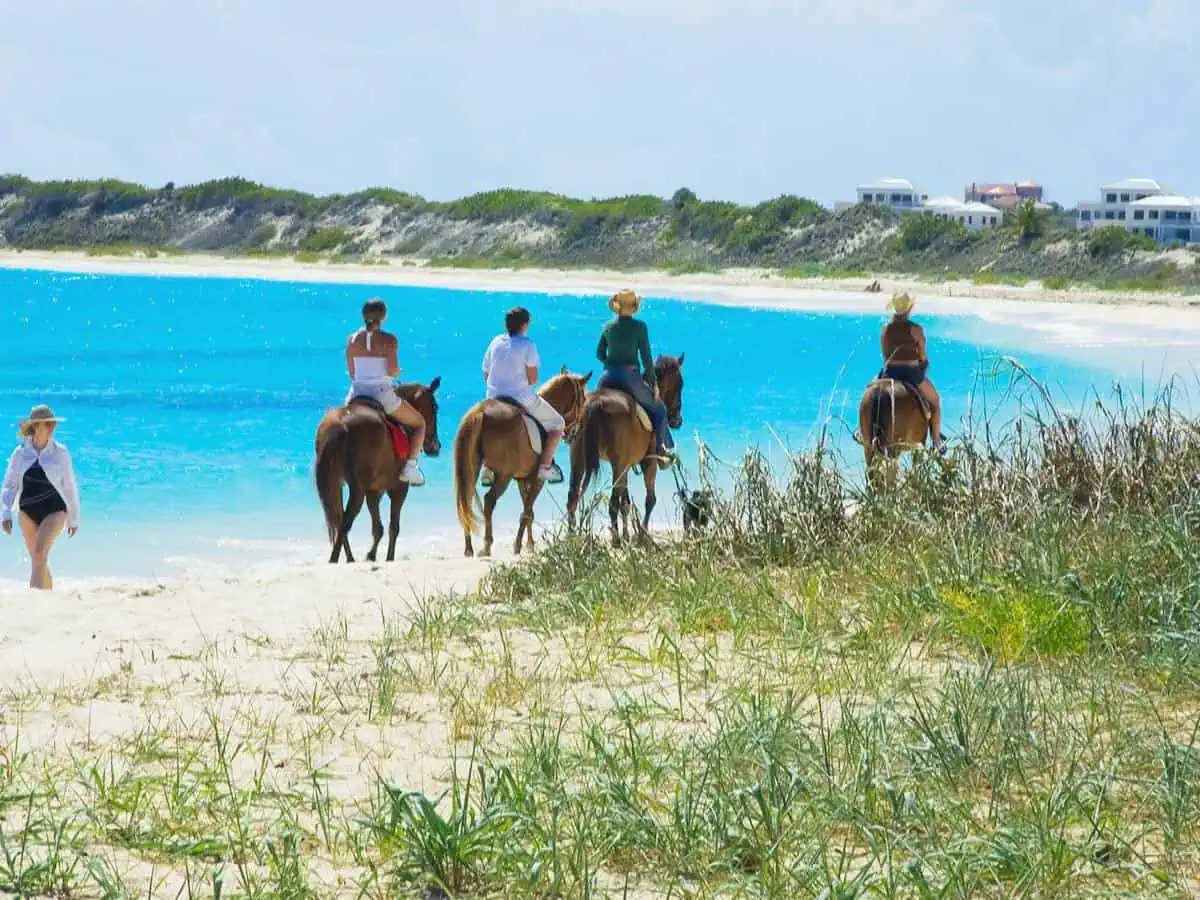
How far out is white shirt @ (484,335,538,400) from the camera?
1211 centimetres

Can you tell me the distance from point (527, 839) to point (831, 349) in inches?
1425

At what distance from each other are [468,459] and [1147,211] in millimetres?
110653

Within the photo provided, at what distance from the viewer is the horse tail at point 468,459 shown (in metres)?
12.2

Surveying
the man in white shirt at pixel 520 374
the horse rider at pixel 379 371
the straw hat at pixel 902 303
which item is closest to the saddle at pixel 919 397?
the straw hat at pixel 902 303

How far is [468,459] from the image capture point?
12250 mm

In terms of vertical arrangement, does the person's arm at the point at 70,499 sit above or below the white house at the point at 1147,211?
below

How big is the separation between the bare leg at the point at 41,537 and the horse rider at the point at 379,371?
2327mm

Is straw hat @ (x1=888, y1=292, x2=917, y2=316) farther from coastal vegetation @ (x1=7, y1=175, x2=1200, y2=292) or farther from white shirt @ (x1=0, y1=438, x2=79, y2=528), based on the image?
coastal vegetation @ (x1=7, y1=175, x2=1200, y2=292)

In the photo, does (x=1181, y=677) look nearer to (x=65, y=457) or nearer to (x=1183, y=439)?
(x=1183, y=439)

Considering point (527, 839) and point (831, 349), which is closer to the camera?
point (527, 839)

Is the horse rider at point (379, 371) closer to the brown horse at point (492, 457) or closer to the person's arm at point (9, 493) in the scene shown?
the brown horse at point (492, 457)

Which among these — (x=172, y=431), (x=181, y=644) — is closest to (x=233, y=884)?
(x=181, y=644)

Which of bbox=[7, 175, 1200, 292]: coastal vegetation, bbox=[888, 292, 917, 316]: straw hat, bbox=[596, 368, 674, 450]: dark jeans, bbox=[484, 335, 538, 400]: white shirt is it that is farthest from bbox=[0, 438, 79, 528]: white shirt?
bbox=[7, 175, 1200, 292]: coastal vegetation

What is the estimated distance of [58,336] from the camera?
151 feet
